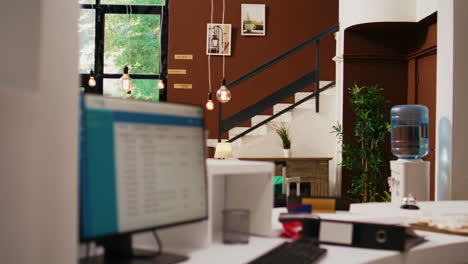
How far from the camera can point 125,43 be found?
27.1 ft

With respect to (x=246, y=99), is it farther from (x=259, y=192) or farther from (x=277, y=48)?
(x=259, y=192)

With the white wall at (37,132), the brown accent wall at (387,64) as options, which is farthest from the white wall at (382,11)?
the white wall at (37,132)

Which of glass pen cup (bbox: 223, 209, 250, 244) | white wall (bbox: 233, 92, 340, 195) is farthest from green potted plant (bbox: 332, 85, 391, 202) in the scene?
glass pen cup (bbox: 223, 209, 250, 244)

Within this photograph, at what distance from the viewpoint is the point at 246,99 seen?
26.3 feet

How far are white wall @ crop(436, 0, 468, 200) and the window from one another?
205 inches

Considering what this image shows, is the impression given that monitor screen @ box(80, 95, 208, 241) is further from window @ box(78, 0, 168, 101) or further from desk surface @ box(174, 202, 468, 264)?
window @ box(78, 0, 168, 101)

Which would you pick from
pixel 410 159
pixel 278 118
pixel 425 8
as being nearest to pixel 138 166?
pixel 410 159

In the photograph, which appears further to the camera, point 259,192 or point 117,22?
point 117,22

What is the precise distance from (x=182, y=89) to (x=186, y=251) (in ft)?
22.0

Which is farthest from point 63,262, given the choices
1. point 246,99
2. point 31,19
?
point 246,99

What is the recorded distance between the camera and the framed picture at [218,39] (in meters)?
8.07

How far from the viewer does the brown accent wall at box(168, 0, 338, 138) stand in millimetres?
8039

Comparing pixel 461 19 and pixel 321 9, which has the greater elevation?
pixel 321 9

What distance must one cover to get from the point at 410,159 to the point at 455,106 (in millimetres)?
523
